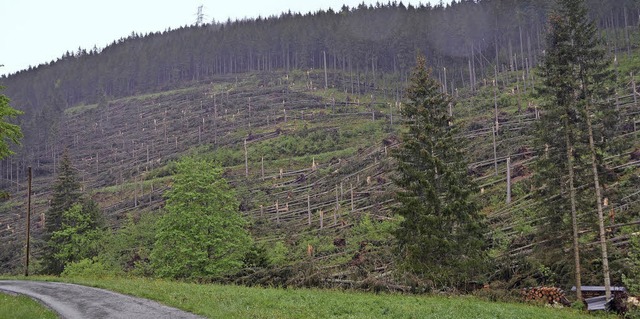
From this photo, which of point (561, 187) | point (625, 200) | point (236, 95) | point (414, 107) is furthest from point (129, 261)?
point (236, 95)

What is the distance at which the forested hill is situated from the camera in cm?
11625

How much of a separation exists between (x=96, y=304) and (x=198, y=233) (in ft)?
Answer: 46.7

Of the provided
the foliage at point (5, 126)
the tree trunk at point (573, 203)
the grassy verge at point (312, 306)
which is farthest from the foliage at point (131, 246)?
the tree trunk at point (573, 203)

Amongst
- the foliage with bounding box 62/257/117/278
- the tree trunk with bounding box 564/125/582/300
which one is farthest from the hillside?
the foliage with bounding box 62/257/117/278

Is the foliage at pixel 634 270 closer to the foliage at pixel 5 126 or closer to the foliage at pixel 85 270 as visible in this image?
the foliage at pixel 5 126

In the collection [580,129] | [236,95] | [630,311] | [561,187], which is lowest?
[630,311]

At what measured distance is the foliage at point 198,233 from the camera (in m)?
31.5

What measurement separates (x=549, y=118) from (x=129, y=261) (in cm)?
4382

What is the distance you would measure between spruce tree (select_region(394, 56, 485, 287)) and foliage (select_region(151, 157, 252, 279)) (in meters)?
12.4

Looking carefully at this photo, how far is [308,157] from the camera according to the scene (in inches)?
3034

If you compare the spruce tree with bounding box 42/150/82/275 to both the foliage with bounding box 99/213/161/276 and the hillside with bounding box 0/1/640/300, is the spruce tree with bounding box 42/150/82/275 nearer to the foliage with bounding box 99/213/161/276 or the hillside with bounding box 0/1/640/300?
the foliage with bounding box 99/213/161/276

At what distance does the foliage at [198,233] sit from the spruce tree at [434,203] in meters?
12.4

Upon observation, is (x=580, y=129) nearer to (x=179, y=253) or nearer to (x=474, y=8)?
(x=179, y=253)

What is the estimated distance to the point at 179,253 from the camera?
3191 cm
